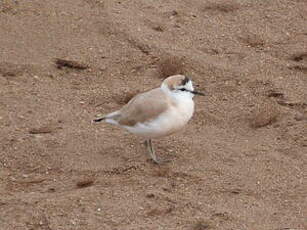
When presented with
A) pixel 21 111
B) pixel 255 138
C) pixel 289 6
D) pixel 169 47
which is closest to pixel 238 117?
pixel 255 138

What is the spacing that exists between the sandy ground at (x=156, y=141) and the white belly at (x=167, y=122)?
0.32 metres

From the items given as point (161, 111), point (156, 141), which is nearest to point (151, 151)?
point (156, 141)

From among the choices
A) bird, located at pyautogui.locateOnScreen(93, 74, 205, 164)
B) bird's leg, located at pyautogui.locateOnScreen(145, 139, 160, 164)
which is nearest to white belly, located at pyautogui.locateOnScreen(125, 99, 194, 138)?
bird, located at pyautogui.locateOnScreen(93, 74, 205, 164)

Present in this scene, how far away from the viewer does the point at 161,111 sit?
5.45 meters

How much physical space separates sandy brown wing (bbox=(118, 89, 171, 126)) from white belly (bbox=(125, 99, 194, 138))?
0.04 meters

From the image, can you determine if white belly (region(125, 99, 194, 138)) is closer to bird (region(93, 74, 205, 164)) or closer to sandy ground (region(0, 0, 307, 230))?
bird (region(93, 74, 205, 164))

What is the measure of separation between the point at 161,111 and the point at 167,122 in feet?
0.29

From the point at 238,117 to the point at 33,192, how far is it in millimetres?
1970

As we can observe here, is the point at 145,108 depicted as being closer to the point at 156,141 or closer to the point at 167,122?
the point at 167,122

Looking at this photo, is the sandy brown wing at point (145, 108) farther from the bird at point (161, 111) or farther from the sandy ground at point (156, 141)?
the sandy ground at point (156, 141)

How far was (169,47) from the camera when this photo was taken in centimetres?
744

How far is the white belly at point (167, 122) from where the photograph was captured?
5.44 metres

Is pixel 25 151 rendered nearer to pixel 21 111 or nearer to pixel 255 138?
pixel 21 111

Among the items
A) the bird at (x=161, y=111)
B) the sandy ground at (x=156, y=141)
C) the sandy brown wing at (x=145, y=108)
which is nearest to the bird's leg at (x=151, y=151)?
the sandy ground at (x=156, y=141)
